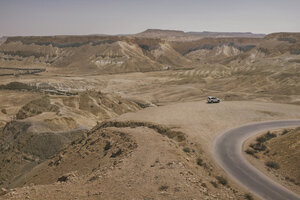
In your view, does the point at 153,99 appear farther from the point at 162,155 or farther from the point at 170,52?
the point at 170,52

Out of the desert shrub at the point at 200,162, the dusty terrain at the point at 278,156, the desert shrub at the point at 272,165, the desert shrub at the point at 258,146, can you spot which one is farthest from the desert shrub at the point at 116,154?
the desert shrub at the point at 258,146

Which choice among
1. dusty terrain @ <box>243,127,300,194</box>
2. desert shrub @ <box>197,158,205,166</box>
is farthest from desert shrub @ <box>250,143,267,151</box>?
desert shrub @ <box>197,158,205,166</box>

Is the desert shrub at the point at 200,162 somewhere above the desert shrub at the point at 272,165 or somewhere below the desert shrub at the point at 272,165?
above

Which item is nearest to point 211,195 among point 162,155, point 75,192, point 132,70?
point 162,155

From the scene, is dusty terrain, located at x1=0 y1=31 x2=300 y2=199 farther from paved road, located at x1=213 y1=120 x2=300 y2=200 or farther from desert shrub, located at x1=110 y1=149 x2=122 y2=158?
paved road, located at x1=213 y1=120 x2=300 y2=200

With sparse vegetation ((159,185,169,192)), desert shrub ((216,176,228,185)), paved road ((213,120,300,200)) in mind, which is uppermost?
sparse vegetation ((159,185,169,192))

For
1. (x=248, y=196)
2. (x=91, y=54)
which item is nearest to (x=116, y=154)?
(x=248, y=196)

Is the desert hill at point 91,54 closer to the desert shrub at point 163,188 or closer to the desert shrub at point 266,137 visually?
the desert shrub at point 266,137

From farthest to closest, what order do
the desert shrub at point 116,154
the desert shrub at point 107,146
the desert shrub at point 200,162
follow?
the desert shrub at point 107,146
the desert shrub at point 200,162
the desert shrub at point 116,154
